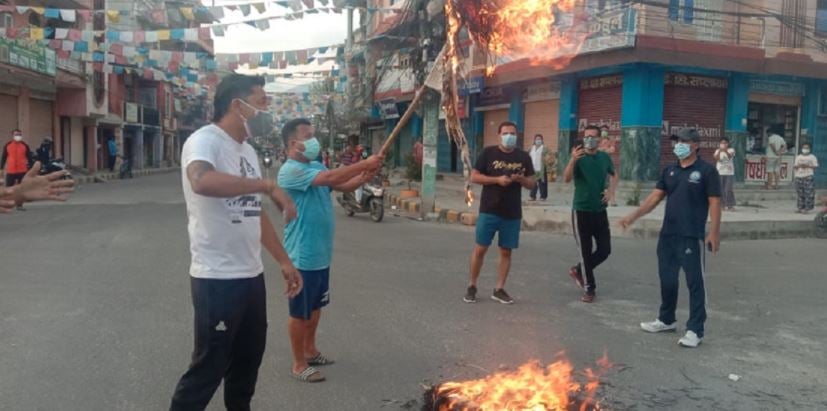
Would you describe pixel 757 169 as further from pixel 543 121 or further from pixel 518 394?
pixel 518 394

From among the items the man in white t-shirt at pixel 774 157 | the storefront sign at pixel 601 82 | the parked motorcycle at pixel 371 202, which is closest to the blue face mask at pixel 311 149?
the parked motorcycle at pixel 371 202

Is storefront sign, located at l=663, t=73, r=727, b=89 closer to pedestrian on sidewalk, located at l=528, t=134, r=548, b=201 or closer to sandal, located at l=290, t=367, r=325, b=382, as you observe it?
pedestrian on sidewalk, located at l=528, t=134, r=548, b=201

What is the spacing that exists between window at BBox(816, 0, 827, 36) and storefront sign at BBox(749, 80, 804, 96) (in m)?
1.80

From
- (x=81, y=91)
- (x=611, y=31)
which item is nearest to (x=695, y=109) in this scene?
(x=611, y=31)

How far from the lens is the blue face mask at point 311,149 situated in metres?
4.14

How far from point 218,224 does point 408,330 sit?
2.77 meters

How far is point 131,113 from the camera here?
3850cm

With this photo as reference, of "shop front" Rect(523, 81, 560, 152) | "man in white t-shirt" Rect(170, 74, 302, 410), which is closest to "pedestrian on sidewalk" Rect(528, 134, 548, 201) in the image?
"shop front" Rect(523, 81, 560, 152)

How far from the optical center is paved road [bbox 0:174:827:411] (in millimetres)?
4047

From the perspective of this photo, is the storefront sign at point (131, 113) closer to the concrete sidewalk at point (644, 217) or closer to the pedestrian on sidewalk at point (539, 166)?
the concrete sidewalk at point (644, 217)

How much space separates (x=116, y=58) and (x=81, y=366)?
74.4ft

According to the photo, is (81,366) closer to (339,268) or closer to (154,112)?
(339,268)

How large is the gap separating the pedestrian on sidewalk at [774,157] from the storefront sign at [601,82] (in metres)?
4.92

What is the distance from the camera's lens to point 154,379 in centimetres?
416
